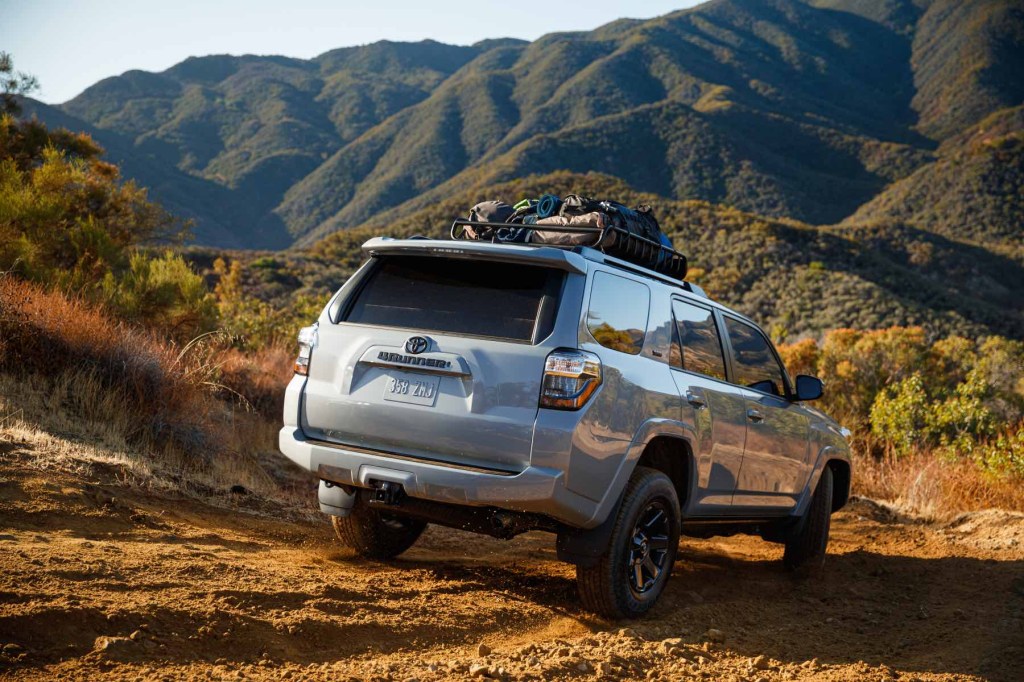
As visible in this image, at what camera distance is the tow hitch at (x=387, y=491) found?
4461mm

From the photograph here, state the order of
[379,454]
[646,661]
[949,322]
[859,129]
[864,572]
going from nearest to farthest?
1. [646,661]
2. [379,454]
3. [864,572]
4. [949,322]
5. [859,129]

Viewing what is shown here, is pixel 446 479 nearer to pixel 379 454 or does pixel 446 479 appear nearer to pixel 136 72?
pixel 379 454

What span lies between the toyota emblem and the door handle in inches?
63.6

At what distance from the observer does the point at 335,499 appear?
5.05m

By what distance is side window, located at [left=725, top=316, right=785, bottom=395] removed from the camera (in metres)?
6.06

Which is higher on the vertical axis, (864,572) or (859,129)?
(859,129)

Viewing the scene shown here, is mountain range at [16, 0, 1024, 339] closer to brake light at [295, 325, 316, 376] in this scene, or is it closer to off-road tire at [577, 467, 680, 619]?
off-road tire at [577, 467, 680, 619]

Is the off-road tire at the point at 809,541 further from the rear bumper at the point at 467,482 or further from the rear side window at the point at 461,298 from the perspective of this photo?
the rear side window at the point at 461,298

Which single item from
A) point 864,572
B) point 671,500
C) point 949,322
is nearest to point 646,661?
point 671,500

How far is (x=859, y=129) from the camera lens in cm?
13650

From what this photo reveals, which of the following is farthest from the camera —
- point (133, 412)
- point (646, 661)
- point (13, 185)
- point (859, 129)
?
point (859, 129)

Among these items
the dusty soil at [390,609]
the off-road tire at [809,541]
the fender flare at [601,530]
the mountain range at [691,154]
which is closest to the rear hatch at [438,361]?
the fender flare at [601,530]

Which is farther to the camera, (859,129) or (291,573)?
(859,129)

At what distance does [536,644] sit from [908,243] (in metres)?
60.7
